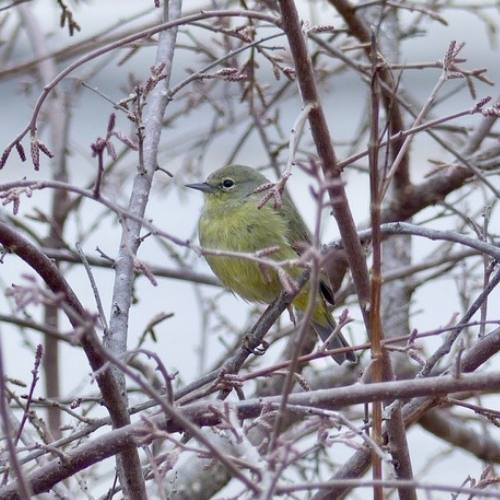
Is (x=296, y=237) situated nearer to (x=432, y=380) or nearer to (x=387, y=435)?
(x=387, y=435)

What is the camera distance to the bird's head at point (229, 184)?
5.95 metres

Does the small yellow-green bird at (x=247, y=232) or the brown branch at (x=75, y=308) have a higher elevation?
the small yellow-green bird at (x=247, y=232)

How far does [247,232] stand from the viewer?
5.68 m

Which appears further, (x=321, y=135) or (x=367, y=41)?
(x=367, y=41)

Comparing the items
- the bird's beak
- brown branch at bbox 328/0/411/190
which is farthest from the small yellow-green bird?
brown branch at bbox 328/0/411/190

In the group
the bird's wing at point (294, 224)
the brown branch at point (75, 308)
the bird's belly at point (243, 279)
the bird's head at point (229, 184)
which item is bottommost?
the brown branch at point (75, 308)

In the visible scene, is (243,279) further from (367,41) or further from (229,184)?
(367,41)

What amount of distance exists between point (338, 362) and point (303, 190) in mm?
5279

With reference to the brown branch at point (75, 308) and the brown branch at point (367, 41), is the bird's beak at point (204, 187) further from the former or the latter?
the brown branch at point (75, 308)

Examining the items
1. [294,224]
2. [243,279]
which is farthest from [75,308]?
[294,224]

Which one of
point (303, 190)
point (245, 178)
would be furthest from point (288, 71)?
point (303, 190)

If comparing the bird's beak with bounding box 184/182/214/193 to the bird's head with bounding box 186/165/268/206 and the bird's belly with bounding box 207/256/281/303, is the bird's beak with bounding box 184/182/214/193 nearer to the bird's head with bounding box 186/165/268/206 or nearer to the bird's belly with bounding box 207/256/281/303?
the bird's head with bounding box 186/165/268/206

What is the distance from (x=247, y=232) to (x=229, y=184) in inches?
18.3

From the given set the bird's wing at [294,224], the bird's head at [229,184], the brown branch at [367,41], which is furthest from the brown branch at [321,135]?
the bird's head at [229,184]
